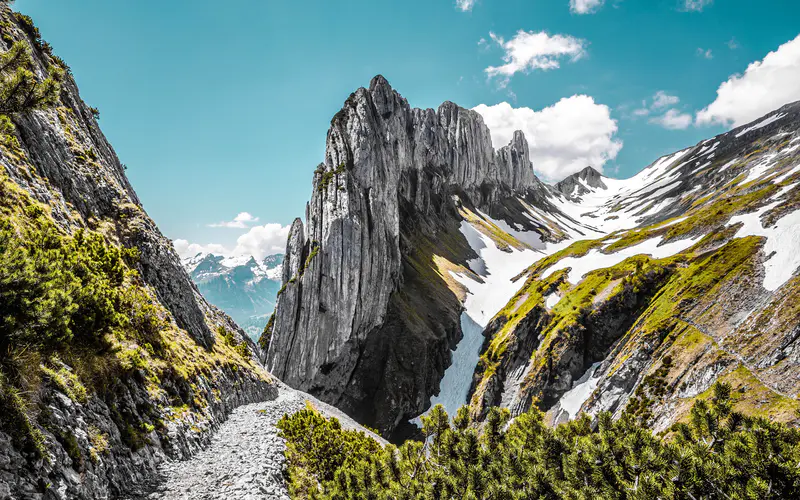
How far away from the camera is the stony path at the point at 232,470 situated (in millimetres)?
13234

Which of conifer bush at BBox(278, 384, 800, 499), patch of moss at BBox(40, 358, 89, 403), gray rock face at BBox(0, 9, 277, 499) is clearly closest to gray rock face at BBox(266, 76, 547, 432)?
gray rock face at BBox(0, 9, 277, 499)

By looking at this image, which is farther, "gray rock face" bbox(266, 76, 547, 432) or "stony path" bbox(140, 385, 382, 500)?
"gray rock face" bbox(266, 76, 547, 432)

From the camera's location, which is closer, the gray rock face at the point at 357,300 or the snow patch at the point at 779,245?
the snow patch at the point at 779,245

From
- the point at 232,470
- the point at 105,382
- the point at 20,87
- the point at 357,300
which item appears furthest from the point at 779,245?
the point at 20,87

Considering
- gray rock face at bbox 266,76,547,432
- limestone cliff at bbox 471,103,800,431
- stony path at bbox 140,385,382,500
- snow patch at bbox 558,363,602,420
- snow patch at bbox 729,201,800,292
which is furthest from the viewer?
gray rock face at bbox 266,76,547,432

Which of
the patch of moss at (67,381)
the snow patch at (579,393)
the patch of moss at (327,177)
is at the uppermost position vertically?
the patch of moss at (327,177)

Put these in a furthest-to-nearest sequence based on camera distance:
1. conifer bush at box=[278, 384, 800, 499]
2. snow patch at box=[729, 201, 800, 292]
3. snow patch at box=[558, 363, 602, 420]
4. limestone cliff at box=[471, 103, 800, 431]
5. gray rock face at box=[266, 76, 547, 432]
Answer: gray rock face at box=[266, 76, 547, 432]
snow patch at box=[558, 363, 602, 420]
snow patch at box=[729, 201, 800, 292]
limestone cliff at box=[471, 103, 800, 431]
conifer bush at box=[278, 384, 800, 499]

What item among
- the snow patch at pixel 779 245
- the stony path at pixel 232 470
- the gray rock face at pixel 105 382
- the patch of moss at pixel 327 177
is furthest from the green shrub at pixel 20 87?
the patch of moss at pixel 327 177

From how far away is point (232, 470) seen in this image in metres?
15.2

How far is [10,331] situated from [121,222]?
1974cm

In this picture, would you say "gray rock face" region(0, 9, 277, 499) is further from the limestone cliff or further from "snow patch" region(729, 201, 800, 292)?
"snow patch" region(729, 201, 800, 292)

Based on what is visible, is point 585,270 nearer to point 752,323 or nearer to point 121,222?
point 752,323

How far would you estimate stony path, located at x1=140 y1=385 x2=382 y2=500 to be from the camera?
13234 mm

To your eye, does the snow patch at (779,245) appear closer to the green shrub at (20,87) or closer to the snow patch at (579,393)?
the snow patch at (579,393)
